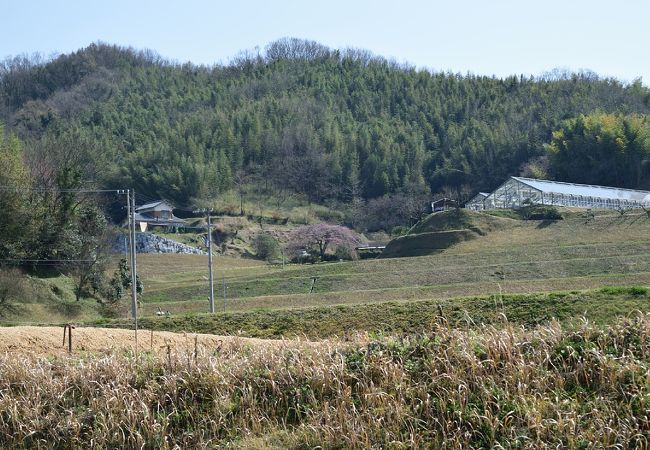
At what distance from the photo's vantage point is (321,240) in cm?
6956

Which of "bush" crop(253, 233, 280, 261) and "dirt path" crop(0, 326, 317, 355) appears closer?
"dirt path" crop(0, 326, 317, 355)

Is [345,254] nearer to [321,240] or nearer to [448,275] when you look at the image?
[321,240]

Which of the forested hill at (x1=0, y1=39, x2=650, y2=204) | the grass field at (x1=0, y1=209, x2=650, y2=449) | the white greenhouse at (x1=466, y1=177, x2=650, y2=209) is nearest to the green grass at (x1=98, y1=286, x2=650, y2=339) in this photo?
the grass field at (x1=0, y1=209, x2=650, y2=449)

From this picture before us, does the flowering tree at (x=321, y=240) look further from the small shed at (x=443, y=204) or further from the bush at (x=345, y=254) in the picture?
the small shed at (x=443, y=204)

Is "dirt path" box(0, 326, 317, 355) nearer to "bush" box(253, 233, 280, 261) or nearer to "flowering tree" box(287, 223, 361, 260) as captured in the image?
"flowering tree" box(287, 223, 361, 260)

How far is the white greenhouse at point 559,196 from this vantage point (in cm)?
6650

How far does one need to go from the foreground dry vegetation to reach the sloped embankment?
41228mm

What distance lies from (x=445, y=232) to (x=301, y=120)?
57028 mm

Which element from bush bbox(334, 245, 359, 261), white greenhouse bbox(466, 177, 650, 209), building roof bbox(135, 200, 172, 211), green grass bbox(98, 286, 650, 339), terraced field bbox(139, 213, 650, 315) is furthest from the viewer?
building roof bbox(135, 200, 172, 211)

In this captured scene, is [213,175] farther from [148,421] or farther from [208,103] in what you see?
[148,421]

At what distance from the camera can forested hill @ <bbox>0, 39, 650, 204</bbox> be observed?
95438 millimetres

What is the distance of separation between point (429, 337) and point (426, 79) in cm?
11839

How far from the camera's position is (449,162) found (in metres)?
102

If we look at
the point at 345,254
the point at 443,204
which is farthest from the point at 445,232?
the point at 443,204
